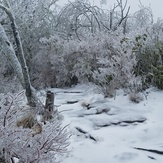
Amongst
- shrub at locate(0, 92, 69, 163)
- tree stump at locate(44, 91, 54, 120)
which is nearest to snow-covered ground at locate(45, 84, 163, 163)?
tree stump at locate(44, 91, 54, 120)

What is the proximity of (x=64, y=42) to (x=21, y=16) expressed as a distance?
2392 mm

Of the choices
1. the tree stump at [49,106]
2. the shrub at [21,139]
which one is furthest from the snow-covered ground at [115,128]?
the shrub at [21,139]

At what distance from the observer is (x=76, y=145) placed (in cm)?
384

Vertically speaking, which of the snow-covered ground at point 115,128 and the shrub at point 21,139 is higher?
the shrub at point 21,139

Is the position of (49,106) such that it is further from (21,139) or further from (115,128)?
(21,139)

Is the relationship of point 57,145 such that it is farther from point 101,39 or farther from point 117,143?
point 101,39

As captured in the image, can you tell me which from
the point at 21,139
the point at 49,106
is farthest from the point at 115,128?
the point at 21,139

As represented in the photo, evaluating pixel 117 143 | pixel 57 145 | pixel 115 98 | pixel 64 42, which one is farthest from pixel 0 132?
pixel 64 42

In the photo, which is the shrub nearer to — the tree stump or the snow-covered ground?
the snow-covered ground

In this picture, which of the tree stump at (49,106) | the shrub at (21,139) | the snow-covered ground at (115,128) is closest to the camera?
the shrub at (21,139)

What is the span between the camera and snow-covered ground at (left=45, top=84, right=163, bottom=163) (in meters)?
3.46

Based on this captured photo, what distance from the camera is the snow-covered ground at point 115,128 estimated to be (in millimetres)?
3459

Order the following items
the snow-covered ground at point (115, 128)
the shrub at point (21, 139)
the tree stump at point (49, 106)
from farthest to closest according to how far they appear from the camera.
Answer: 1. the tree stump at point (49, 106)
2. the snow-covered ground at point (115, 128)
3. the shrub at point (21, 139)

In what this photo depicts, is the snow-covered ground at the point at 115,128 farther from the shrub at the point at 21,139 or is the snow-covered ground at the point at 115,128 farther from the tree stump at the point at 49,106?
the shrub at the point at 21,139
